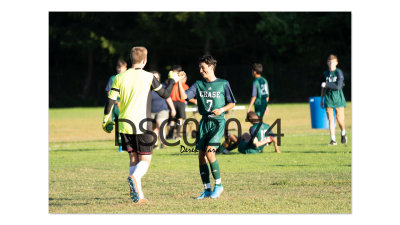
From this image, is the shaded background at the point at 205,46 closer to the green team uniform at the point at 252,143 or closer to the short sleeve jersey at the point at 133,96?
the green team uniform at the point at 252,143

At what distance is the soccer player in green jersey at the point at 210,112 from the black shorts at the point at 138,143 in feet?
2.60

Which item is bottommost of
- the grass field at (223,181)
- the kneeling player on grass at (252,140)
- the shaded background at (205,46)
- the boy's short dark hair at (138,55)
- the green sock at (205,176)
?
the grass field at (223,181)

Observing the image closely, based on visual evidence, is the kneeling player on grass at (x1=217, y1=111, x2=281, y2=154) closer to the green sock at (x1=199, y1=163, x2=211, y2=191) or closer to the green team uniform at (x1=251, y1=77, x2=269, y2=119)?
the green team uniform at (x1=251, y1=77, x2=269, y2=119)

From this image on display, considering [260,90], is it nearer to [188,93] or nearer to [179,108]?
[179,108]

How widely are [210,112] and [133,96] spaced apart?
116 cm

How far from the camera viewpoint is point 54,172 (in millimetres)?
11805

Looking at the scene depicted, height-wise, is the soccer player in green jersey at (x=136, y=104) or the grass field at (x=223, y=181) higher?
the soccer player in green jersey at (x=136, y=104)

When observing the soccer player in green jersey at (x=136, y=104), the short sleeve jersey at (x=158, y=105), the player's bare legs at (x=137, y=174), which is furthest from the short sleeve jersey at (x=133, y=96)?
the short sleeve jersey at (x=158, y=105)

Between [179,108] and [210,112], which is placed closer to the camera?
[210,112]

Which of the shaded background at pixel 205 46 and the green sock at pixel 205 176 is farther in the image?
the shaded background at pixel 205 46

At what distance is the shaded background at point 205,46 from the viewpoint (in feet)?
136

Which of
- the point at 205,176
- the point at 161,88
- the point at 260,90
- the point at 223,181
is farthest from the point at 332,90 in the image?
the point at 161,88

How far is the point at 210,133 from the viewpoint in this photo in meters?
8.49
